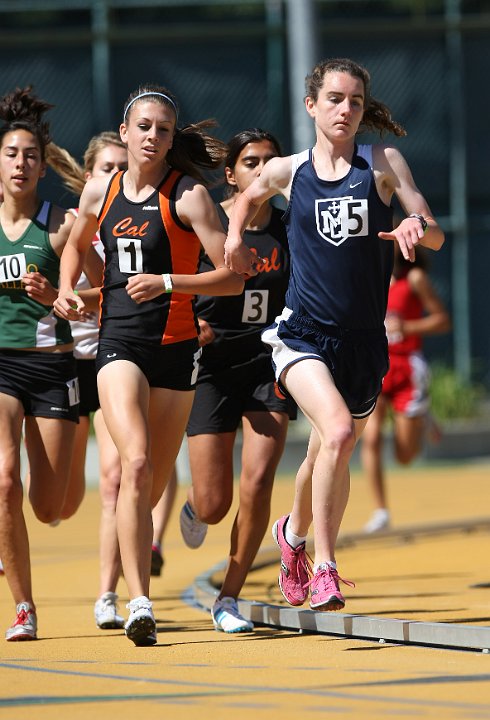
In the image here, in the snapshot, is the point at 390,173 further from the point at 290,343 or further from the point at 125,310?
the point at 125,310

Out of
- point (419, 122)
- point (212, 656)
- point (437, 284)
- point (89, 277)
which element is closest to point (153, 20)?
point (419, 122)

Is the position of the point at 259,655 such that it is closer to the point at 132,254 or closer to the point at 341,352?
the point at 341,352

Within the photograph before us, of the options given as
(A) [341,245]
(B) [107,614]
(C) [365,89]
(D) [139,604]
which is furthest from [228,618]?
(C) [365,89]

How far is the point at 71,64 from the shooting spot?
22.0m

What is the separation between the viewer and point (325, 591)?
6773 mm

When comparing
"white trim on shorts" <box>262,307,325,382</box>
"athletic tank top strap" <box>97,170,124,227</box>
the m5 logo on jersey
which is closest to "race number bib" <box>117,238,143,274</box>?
"athletic tank top strap" <box>97,170,124,227</box>

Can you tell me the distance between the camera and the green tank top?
800 centimetres

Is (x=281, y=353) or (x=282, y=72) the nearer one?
(x=281, y=353)

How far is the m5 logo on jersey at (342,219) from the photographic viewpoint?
718 cm

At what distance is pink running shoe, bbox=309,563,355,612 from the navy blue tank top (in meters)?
1.17

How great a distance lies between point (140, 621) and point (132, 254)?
1745mm

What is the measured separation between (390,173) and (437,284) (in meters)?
15.5

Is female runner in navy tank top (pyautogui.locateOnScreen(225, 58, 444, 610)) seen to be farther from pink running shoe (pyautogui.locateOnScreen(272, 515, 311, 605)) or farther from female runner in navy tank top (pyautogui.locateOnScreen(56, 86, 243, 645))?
female runner in navy tank top (pyautogui.locateOnScreen(56, 86, 243, 645))

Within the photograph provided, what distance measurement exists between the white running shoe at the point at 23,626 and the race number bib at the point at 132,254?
1.69m
